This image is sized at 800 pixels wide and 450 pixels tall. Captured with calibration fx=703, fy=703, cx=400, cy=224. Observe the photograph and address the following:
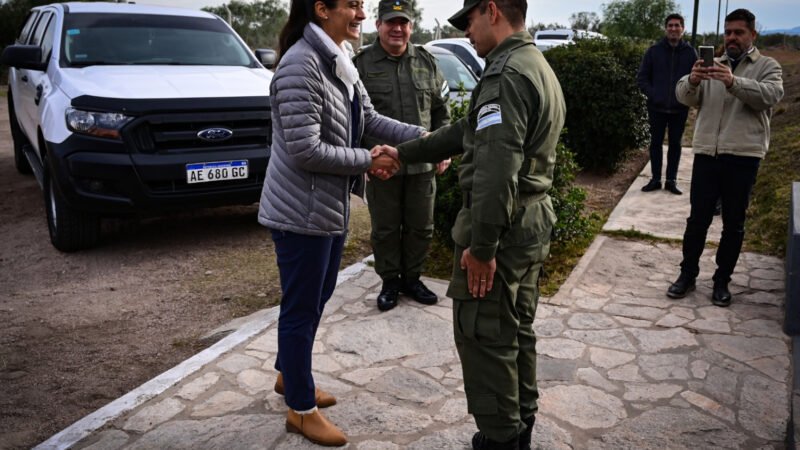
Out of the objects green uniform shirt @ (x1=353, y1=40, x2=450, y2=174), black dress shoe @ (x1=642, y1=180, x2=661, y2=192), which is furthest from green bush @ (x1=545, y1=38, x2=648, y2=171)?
green uniform shirt @ (x1=353, y1=40, x2=450, y2=174)

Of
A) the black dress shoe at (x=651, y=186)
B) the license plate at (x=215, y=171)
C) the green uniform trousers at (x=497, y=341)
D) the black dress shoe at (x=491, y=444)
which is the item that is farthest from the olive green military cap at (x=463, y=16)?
the black dress shoe at (x=651, y=186)

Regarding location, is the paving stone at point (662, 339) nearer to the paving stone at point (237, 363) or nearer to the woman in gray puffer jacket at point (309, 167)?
the woman in gray puffer jacket at point (309, 167)

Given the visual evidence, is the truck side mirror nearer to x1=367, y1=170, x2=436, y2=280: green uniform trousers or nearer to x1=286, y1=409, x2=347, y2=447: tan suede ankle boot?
x1=367, y1=170, x2=436, y2=280: green uniform trousers

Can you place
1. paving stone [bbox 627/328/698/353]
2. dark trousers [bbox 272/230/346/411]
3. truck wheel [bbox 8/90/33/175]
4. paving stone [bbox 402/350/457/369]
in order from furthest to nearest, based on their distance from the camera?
1. truck wheel [bbox 8/90/33/175]
2. paving stone [bbox 627/328/698/353]
3. paving stone [bbox 402/350/457/369]
4. dark trousers [bbox 272/230/346/411]

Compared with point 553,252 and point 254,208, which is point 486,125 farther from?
point 254,208

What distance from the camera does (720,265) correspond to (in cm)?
506

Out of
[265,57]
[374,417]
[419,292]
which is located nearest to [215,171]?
[419,292]

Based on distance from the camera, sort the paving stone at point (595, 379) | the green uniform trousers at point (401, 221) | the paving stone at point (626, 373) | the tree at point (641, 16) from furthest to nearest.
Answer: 1. the tree at point (641, 16)
2. the green uniform trousers at point (401, 221)
3. the paving stone at point (626, 373)
4. the paving stone at point (595, 379)

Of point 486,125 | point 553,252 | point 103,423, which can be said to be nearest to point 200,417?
point 103,423

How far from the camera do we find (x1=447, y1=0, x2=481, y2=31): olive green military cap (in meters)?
2.73

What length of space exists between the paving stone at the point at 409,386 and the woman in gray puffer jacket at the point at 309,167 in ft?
1.83

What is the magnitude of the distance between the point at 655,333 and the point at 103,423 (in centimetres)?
328

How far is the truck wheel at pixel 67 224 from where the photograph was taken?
6.04 m

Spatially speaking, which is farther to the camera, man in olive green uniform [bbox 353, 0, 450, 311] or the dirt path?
man in olive green uniform [bbox 353, 0, 450, 311]
